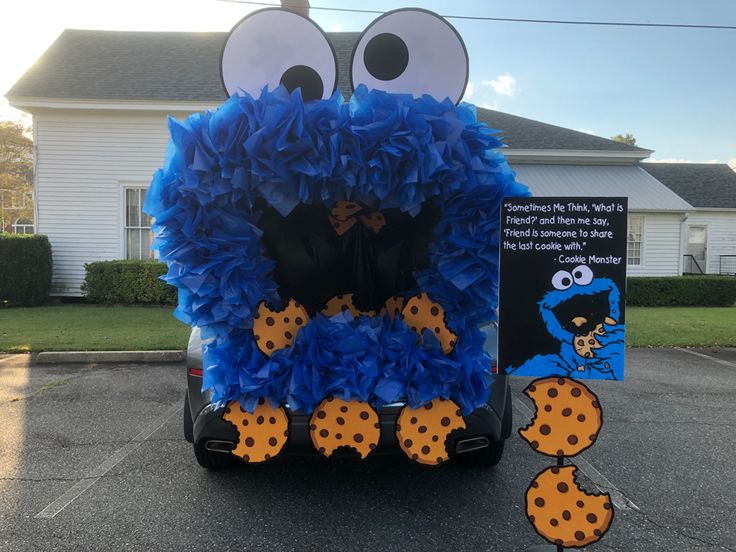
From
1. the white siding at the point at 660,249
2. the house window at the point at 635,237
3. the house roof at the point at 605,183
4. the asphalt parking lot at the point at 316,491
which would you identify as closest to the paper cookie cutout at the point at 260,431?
the asphalt parking lot at the point at 316,491

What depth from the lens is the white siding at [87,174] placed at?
41.8ft

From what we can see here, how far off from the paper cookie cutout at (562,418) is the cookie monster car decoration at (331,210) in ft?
1.54

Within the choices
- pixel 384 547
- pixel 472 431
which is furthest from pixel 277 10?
pixel 384 547

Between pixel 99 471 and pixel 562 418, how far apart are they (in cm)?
313

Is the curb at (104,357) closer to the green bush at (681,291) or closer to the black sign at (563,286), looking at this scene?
the black sign at (563,286)

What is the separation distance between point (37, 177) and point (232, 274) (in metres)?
12.4

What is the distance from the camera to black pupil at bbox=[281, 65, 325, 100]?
3.25 metres

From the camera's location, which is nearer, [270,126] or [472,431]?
[270,126]

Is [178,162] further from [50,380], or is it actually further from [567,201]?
[50,380]

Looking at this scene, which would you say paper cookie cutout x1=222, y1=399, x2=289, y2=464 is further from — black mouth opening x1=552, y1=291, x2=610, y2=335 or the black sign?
black mouth opening x1=552, y1=291, x2=610, y2=335

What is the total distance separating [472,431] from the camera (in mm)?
3049

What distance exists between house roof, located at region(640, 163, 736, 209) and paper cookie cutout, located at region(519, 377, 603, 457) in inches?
985

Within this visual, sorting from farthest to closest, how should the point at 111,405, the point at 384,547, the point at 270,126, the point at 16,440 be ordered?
1. the point at 111,405
2. the point at 16,440
3. the point at 384,547
4. the point at 270,126

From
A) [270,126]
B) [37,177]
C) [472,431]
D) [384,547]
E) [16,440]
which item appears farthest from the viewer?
[37,177]
